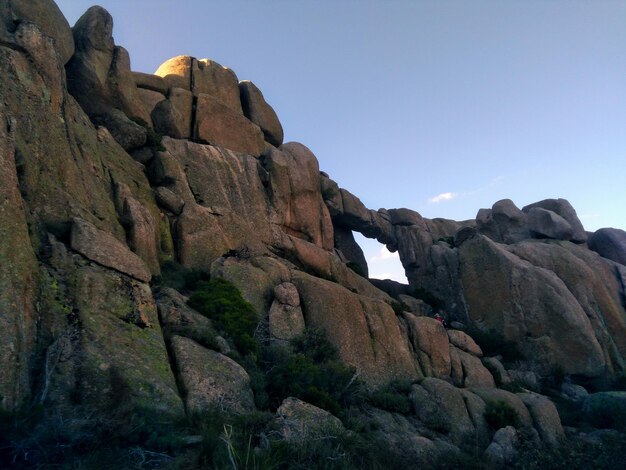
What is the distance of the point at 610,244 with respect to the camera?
48375 mm

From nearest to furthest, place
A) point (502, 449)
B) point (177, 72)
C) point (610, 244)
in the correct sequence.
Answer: point (502, 449) < point (177, 72) < point (610, 244)

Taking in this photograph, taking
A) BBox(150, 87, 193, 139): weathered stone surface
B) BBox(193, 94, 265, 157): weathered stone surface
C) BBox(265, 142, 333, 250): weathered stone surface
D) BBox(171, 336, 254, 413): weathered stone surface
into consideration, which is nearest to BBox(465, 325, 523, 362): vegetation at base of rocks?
BBox(265, 142, 333, 250): weathered stone surface

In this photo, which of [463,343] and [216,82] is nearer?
[463,343]

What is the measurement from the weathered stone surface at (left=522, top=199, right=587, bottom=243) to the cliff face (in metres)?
0.29

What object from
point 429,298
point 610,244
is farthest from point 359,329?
point 610,244

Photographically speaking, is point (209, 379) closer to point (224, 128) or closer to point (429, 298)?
point (224, 128)

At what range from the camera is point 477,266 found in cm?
4125

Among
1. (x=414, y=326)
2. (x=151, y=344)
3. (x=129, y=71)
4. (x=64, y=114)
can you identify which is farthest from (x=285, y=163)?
(x=151, y=344)

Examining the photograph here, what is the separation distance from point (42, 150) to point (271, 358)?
453 inches

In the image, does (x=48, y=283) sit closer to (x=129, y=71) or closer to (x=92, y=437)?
(x=92, y=437)

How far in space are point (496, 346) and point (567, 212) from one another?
72.7ft

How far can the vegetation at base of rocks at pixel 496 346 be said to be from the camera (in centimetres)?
3475

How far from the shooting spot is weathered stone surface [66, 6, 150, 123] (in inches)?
1136

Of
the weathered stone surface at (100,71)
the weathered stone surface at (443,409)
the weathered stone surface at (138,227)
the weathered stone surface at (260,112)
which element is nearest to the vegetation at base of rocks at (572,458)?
the weathered stone surface at (443,409)
